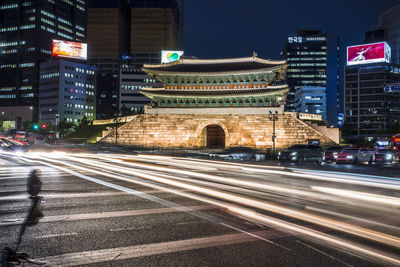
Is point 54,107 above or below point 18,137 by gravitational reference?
above

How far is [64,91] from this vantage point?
94250mm

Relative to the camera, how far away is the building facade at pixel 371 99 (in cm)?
8925

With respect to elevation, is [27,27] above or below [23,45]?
above

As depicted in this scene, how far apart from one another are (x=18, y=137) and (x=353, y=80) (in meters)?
96.7

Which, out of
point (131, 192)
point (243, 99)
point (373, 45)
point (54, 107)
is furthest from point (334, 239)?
point (54, 107)

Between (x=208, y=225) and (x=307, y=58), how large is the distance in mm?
162241

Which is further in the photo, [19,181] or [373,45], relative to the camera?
[373,45]

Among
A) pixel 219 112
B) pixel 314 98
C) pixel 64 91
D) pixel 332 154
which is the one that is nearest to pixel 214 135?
pixel 219 112

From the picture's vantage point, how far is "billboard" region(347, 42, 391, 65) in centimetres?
7488

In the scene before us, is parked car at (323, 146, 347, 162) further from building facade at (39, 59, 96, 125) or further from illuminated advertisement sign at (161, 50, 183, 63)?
building facade at (39, 59, 96, 125)

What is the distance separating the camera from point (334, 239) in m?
4.58

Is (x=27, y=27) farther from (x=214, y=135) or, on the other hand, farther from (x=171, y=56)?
(x=214, y=135)

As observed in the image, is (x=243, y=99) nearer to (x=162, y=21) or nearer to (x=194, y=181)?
(x=194, y=181)

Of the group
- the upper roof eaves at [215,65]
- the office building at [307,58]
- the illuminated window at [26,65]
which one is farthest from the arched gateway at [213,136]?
the office building at [307,58]
